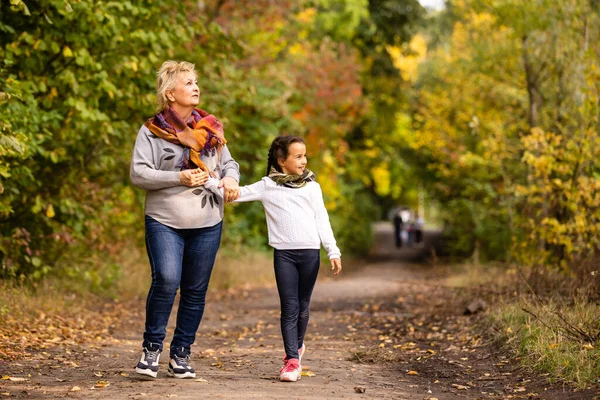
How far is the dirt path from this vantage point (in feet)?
18.6

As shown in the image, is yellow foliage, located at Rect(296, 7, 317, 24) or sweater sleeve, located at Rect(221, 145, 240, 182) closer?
sweater sleeve, located at Rect(221, 145, 240, 182)

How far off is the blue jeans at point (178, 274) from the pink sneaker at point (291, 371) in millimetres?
695

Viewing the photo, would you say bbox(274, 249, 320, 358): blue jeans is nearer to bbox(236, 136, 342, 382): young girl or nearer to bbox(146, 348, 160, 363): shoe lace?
bbox(236, 136, 342, 382): young girl

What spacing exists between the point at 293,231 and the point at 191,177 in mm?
934

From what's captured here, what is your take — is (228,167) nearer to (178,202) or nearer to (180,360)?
(178,202)

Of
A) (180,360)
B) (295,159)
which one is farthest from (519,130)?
(180,360)

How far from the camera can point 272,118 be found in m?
21.1

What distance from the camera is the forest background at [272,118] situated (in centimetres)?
920

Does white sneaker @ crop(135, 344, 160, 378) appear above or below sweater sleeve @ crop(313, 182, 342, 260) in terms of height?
below

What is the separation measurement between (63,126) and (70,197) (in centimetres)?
96

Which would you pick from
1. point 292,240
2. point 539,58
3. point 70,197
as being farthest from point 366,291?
point 292,240

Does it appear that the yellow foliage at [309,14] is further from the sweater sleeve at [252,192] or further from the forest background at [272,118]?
the sweater sleeve at [252,192]

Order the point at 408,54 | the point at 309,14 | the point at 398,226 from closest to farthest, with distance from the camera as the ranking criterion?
the point at 309,14, the point at 408,54, the point at 398,226

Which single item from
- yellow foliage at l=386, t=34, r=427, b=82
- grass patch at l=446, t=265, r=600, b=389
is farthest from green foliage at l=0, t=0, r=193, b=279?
yellow foliage at l=386, t=34, r=427, b=82
